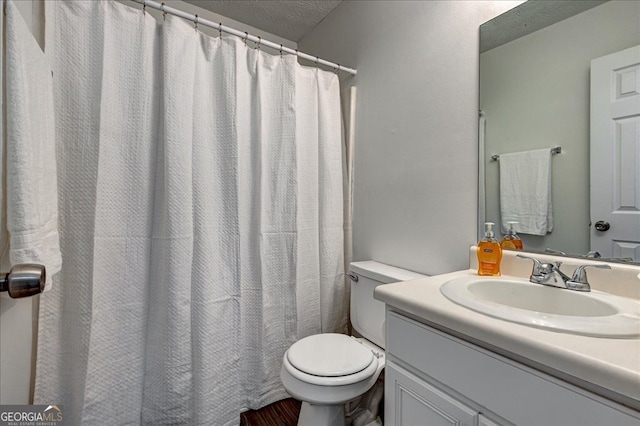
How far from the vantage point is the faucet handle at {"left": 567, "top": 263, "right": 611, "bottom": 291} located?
816 millimetres

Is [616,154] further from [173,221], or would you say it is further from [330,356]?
[173,221]

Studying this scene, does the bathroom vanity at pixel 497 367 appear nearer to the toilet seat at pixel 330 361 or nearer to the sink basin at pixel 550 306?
the sink basin at pixel 550 306

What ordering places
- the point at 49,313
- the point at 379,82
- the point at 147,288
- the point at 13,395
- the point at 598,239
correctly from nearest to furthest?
the point at 13,395, the point at 598,239, the point at 49,313, the point at 147,288, the point at 379,82

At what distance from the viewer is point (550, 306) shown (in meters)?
0.85

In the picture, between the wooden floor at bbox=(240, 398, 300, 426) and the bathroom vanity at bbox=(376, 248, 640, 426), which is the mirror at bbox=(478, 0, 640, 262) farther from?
the wooden floor at bbox=(240, 398, 300, 426)

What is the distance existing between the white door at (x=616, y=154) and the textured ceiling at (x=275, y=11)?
5.11 feet

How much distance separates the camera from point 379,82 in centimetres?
159

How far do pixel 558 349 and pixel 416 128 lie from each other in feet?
3.57

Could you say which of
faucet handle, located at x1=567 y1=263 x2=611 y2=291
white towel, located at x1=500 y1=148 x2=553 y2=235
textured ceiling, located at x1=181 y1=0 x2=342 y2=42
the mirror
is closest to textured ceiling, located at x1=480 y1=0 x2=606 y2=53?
the mirror

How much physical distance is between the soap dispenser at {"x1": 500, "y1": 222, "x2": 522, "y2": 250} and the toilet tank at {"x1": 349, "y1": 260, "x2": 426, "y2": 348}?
377 mm

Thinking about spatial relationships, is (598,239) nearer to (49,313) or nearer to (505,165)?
(505,165)

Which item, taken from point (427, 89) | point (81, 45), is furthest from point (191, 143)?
point (427, 89)

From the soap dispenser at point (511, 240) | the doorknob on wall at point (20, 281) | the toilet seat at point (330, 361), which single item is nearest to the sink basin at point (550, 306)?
the soap dispenser at point (511, 240)

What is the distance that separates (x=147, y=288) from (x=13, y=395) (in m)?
0.52
